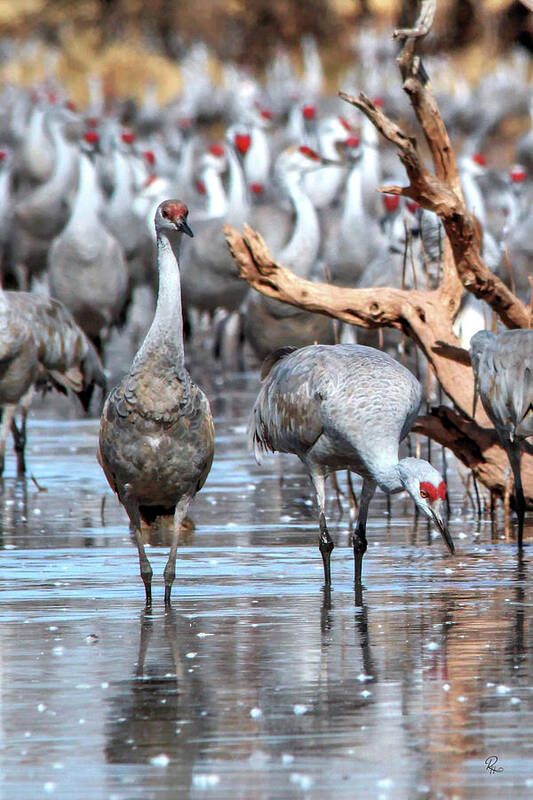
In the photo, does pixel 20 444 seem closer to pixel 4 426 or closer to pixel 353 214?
pixel 4 426

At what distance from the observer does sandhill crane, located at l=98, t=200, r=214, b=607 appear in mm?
7742

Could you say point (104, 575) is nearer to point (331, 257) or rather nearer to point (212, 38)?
point (331, 257)

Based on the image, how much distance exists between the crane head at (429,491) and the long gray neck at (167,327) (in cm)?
108

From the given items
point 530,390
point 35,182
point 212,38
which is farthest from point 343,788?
point 212,38

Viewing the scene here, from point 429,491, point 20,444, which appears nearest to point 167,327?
point 429,491

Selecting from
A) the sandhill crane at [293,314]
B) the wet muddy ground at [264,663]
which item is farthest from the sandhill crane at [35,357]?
the sandhill crane at [293,314]

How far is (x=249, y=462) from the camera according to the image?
1299 centimetres

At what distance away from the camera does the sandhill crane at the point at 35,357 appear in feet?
38.7

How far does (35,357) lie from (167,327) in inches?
172

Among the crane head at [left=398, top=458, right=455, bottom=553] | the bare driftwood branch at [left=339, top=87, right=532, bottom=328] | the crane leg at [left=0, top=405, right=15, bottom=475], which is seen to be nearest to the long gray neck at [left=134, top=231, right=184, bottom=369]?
the crane head at [left=398, top=458, right=455, bottom=553]

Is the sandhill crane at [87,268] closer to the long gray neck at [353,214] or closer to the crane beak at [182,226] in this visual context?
the long gray neck at [353,214]

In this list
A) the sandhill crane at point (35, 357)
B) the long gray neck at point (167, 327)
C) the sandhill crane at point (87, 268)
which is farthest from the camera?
the sandhill crane at point (87, 268)

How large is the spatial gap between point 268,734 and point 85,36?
Result: 41909mm

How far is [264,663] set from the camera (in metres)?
6.56
